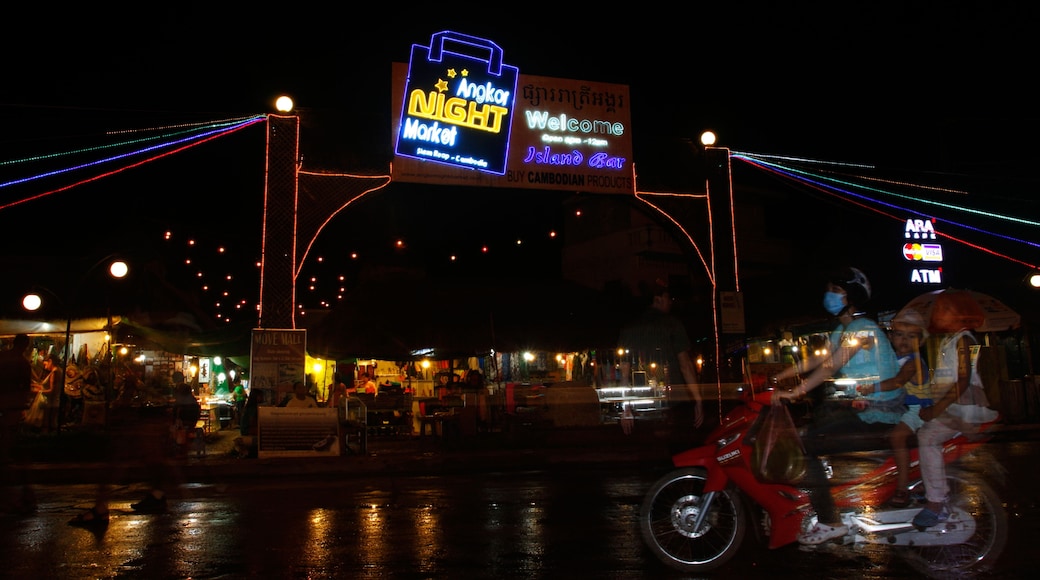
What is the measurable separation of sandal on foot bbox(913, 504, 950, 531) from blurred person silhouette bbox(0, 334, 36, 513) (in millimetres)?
7924

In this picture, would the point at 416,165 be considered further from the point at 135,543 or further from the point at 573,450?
the point at 135,543

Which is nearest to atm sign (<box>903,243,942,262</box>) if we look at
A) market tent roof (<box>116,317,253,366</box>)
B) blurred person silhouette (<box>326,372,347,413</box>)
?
blurred person silhouette (<box>326,372,347,413</box>)

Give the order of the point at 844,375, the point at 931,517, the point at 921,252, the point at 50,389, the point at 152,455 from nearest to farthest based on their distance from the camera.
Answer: the point at 931,517 < the point at 844,375 < the point at 152,455 < the point at 50,389 < the point at 921,252

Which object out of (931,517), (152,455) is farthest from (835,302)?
(152,455)

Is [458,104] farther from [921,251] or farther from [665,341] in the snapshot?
[921,251]

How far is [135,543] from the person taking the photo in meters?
5.97

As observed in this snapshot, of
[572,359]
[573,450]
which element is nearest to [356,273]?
[572,359]

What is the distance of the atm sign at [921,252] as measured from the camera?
2284cm

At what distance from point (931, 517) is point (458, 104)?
1148cm

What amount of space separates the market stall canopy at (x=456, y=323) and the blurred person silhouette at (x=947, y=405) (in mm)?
10889

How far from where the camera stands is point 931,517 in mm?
4621

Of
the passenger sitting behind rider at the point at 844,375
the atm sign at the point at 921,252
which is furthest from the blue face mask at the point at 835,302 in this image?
the atm sign at the point at 921,252

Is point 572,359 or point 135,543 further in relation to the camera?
point 572,359

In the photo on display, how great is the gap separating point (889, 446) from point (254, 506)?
6137 mm
